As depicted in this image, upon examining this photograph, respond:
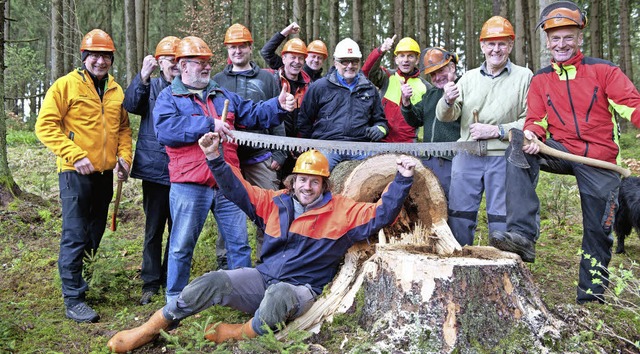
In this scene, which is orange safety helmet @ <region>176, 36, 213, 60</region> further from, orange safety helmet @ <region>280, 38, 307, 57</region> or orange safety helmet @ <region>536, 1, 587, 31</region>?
orange safety helmet @ <region>536, 1, 587, 31</region>

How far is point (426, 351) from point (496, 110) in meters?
2.41

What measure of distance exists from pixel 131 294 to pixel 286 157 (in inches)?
82.5

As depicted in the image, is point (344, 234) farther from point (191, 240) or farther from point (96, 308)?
point (96, 308)

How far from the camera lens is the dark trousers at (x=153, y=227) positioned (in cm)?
523

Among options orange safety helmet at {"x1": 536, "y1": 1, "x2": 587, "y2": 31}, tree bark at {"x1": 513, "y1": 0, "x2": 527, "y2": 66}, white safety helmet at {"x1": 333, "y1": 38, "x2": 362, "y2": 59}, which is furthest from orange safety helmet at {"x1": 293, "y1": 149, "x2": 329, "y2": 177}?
tree bark at {"x1": 513, "y1": 0, "x2": 527, "y2": 66}

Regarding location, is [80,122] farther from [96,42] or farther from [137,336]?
[137,336]

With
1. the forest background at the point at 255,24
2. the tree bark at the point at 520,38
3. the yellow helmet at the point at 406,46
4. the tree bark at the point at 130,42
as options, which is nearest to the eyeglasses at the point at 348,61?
the yellow helmet at the point at 406,46

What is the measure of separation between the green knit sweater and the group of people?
0.01m

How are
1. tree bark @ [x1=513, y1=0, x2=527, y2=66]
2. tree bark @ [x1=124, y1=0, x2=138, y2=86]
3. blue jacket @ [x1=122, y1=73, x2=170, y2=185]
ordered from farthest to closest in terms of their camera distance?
tree bark @ [x1=124, y1=0, x2=138, y2=86] → tree bark @ [x1=513, y1=0, x2=527, y2=66] → blue jacket @ [x1=122, y1=73, x2=170, y2=185]

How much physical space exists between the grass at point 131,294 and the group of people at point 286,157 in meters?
0.25

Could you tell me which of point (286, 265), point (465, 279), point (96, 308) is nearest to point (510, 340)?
point (465, 279)

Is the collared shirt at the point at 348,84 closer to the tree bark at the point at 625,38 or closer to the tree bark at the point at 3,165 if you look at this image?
the tree bark at the point at 3,165

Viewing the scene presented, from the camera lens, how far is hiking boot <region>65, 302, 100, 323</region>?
4.68 meters

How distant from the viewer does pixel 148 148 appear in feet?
16.9
